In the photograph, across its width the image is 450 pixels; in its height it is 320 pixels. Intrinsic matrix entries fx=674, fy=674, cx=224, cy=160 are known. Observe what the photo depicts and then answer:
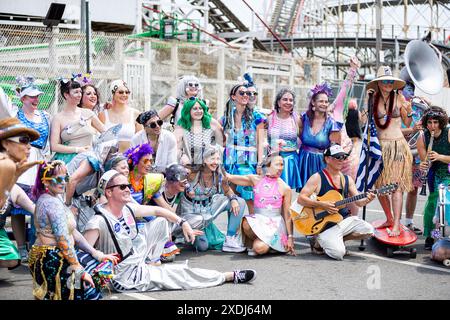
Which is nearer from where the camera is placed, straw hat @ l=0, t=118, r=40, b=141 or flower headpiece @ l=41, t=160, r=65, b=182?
straw hat @ l=0, t=118, r=40, b=141

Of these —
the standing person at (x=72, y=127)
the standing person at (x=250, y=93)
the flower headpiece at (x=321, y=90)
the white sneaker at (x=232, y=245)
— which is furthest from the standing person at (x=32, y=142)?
the flower headpiece at (x=321, y=90)

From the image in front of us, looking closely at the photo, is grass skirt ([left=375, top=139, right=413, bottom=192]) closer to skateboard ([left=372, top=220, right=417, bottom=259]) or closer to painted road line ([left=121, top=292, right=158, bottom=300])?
skateboard ([left=372, top=220, right=417, bottom=259])

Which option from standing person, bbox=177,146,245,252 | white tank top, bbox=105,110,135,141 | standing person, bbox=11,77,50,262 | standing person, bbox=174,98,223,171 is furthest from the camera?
white tank top, bbox=105,110,135,141

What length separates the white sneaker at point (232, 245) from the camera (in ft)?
22.8

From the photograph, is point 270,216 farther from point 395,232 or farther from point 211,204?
point 395,232

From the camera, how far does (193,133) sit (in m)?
7.30

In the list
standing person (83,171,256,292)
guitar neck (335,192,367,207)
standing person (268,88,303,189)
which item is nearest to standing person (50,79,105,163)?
standing person (83,171,256,292)

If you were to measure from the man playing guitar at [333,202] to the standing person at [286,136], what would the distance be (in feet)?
2.75

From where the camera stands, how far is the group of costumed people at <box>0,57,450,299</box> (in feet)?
17.3

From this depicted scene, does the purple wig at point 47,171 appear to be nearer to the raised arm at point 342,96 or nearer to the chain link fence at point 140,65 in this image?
the raised arm at point 342,96

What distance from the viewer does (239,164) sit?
7.59 metres

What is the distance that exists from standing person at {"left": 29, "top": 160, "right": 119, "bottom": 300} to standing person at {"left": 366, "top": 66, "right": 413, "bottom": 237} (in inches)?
139

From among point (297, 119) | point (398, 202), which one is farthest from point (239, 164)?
point (398, 202)
